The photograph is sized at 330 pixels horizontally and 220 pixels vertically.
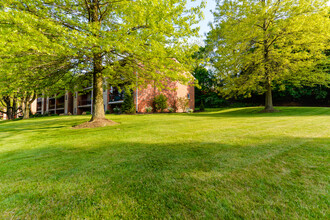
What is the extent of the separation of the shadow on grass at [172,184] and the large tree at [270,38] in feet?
41.4

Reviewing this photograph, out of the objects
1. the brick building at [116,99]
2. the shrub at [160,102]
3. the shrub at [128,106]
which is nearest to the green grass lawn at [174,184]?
the brick building at [116,99]

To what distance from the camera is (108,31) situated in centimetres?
630

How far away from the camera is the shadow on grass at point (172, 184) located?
146cm

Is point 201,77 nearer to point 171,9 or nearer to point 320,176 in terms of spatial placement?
point 171,9

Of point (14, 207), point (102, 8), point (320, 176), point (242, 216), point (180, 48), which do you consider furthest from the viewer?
point (102, 8)

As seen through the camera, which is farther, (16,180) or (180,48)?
(180,48)

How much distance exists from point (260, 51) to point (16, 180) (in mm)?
17493

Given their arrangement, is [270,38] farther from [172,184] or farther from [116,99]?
[116,99]

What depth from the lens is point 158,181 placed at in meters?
2.01

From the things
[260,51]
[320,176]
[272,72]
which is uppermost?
[260,51]

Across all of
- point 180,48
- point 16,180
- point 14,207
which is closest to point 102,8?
point 180,48

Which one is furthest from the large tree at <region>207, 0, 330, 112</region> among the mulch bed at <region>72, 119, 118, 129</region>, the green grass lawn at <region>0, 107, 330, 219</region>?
the green grass lawn at <region>0, 107, 330, 219</region>

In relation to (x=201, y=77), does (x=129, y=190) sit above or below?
below

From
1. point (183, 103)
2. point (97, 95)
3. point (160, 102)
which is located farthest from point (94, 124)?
point (183, 103)
